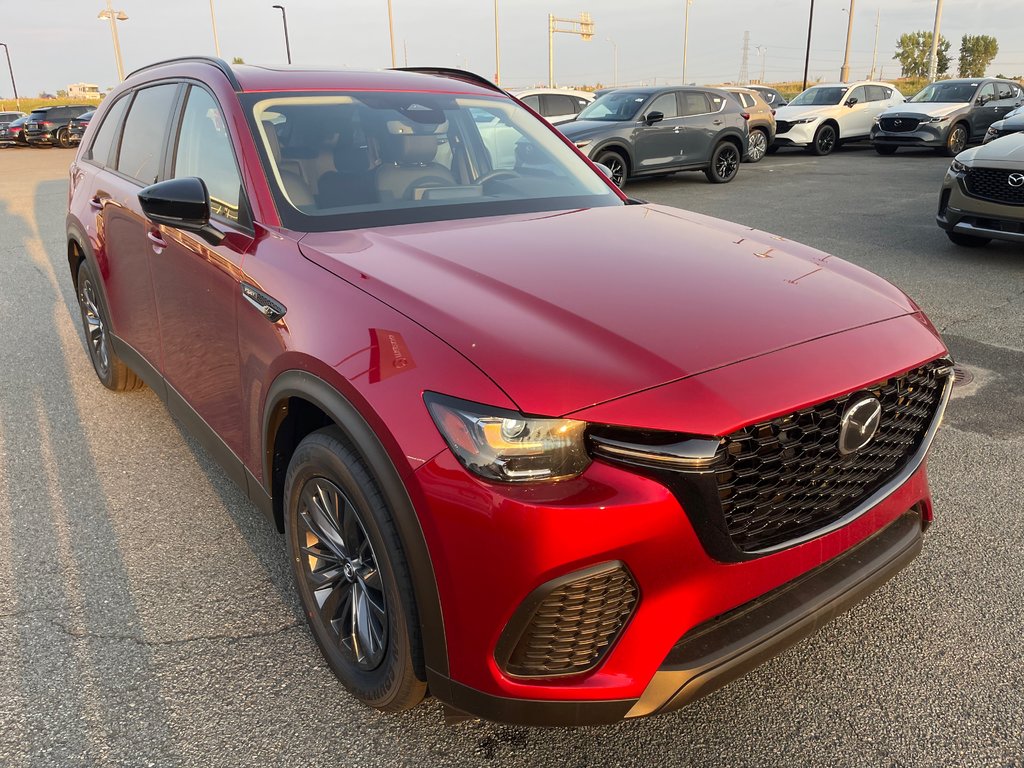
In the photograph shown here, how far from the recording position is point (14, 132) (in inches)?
1227

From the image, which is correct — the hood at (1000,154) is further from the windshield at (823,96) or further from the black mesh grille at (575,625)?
the windshield at (823,96)

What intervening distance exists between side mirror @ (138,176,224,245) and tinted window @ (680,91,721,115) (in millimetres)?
12779

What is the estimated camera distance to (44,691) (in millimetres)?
2365

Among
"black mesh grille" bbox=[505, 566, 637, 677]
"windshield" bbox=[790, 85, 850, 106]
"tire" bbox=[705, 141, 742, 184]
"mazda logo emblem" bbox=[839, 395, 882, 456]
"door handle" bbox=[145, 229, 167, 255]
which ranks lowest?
"tire" bbox=[705, 141, 742, 184]

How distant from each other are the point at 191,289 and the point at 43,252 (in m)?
7.75

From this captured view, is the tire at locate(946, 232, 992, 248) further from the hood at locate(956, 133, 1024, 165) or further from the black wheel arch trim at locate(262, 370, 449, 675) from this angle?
the black wheel arch trim at locate(262, 370, 449, 675)

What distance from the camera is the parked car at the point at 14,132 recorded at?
30.9 meters

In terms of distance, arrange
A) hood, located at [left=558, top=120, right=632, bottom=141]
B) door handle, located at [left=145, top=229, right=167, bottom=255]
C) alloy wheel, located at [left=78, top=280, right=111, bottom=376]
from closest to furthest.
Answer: door handle, located at [left=145, top=229, right=167, bottom=255]
alloy wheel, located at [left=78, top=280, right=111, bottom=376]
hood, located at [left=558, top=120, right=632, bottom=141]

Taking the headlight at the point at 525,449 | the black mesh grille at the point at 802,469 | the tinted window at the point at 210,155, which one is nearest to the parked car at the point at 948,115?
the tinted window at the point at 210,155

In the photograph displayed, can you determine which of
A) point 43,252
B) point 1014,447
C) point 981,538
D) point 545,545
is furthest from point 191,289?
point 43,252

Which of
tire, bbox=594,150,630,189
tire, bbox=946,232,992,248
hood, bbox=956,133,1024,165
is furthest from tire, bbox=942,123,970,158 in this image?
hood, bbox=956,133,1024,165

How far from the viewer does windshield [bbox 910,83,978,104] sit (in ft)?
59.8

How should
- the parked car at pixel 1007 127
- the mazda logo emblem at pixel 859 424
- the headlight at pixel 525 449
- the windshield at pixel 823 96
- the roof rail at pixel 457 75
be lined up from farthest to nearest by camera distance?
the windshield at pixel 823 96 < the parked car at pixel 1007 127 < the roof rail at pixel 457 75 < the mazda logo emblem at pixel 859 424 < the headlight at pixel 525 449

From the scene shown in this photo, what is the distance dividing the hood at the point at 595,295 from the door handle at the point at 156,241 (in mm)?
1071
